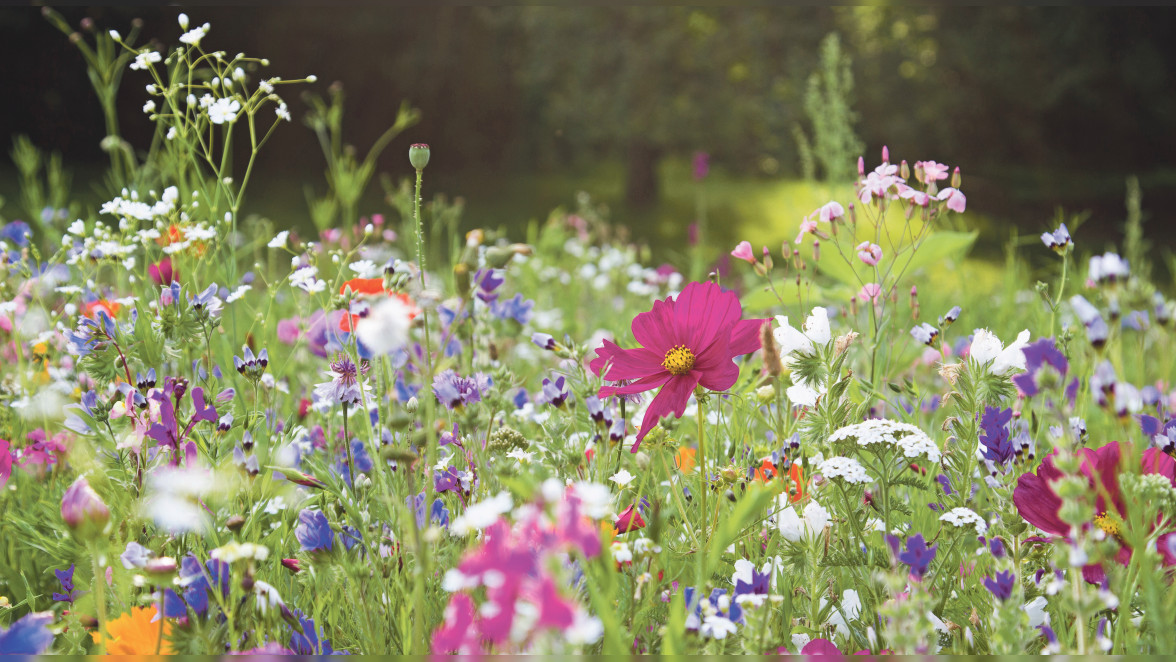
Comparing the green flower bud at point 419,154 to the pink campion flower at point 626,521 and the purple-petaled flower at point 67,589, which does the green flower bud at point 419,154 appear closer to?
the pink campion flower at point 626,521

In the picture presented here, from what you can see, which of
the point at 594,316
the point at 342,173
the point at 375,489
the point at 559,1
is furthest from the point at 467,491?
the point at 559,1

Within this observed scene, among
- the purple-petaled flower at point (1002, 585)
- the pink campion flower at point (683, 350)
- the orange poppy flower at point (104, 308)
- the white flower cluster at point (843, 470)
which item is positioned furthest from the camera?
the orange poppy flower at point (104, 308)

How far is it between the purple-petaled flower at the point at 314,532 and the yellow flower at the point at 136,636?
0.14 metres

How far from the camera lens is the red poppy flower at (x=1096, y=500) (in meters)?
0.89

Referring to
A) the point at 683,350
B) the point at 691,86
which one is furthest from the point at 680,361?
the point at 691,86

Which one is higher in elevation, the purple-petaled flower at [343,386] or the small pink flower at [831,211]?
the small pink flower at [831,211]

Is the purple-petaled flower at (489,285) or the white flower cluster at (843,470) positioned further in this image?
the purple-petaled flower at (489,285)

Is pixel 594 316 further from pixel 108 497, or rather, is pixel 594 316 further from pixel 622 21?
pixel 622 21

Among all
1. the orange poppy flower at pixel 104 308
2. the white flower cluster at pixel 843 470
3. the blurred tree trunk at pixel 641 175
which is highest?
the blurred tree trunk at pixel 641 175

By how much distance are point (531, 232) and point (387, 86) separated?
267 inches

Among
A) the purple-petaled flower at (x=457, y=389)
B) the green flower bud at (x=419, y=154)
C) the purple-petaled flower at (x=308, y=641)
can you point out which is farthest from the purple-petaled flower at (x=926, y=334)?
the purple-petaled flower at (x=308, y=641)

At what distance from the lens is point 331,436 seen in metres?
1.36

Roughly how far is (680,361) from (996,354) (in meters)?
0.39

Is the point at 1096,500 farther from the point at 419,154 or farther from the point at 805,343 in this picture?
the point at 419,154
